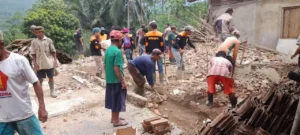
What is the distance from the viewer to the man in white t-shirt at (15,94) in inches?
96.3

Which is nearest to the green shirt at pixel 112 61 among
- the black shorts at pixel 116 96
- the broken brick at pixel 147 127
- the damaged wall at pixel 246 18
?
the black shorts at pixel 116 96

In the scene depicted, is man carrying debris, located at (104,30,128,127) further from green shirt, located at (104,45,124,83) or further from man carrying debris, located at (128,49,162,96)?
man carrying debris, located at (128,49,162,96)

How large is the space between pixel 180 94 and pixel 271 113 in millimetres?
3697

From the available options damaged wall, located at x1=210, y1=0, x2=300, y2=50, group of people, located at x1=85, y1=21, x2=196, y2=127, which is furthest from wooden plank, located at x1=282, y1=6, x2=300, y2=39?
group of people, located at x1=85, y1=21, x2=196, y2=127

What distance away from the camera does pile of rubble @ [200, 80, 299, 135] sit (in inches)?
88.3

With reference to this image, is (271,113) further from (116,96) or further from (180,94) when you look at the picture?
(180,94)

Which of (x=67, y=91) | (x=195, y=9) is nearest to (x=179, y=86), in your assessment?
(x=67, y=91)

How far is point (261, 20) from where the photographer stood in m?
10.1

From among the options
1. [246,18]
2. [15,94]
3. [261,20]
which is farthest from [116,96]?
[246,18]

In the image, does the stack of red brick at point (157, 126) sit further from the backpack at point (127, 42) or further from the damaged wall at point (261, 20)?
the damaged wall at point (261, 20)

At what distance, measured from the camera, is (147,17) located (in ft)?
76.1

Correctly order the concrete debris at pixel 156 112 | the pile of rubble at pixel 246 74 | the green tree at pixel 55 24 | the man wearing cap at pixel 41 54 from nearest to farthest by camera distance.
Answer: the concrete debris at pixel 156 112
the man wearing cap at pixel 41 54
the pile of rubble at pixel 246 74
the green tree at pixel 55 24

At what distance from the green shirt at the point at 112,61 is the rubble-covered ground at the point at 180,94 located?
2.85 ft

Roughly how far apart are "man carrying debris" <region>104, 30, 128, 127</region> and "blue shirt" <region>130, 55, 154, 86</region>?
1.36 metres
